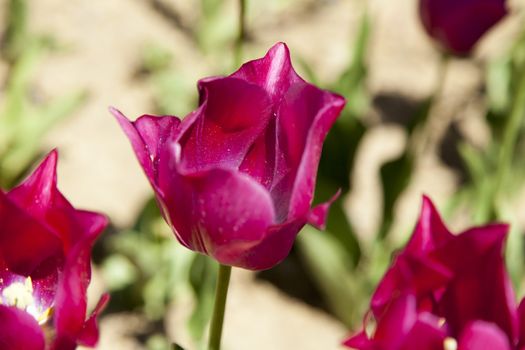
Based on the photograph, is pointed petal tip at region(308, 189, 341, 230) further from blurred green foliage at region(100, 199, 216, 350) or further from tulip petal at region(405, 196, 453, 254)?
blurred green foliage at region(100, 199, 216, 350)

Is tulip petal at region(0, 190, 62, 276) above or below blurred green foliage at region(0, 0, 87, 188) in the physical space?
above

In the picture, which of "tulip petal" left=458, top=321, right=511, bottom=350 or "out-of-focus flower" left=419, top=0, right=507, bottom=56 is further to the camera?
"out-of-focus flower" left=419, top=0, right=507, bottom=56

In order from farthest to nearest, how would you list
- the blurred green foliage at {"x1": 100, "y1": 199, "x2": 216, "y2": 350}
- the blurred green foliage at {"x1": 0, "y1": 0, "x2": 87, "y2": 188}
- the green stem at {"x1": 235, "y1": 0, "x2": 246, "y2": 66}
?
the blurred green foliage at {"x1": 0, "y1": 0, "x2": 87, "y2": 188} < the blurred green foliage at {"x1": 100, "y1": 199, "x2": 216, "y2": 350} < the green stem at {"x1": 235, "y1": 0, "x2": 246, "y2": 66}

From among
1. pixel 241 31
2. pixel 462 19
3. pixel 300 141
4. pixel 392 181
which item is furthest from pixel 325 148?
pixel 300 141

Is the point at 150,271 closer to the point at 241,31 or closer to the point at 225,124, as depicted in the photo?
the point at 241,31

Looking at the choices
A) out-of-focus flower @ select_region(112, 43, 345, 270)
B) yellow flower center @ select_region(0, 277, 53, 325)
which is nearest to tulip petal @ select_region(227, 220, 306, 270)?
out-of-focus flower @ select_region(112, 43, 345, 270)

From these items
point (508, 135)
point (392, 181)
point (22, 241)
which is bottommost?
point (392, 181)
